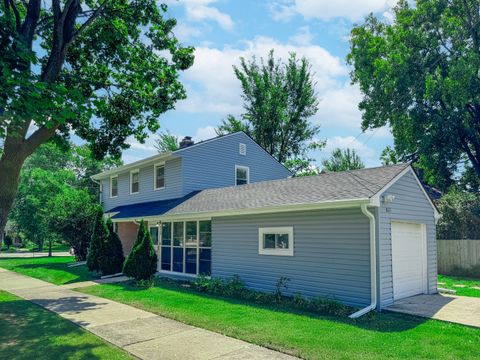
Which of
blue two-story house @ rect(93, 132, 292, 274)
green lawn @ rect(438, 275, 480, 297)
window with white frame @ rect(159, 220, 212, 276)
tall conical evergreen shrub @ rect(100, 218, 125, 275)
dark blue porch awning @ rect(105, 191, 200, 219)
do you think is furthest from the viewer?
dark blue porch awning @ rect(105, 191, 200, 219)

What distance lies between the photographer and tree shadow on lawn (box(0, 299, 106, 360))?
20.4ft

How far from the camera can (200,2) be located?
1152cm

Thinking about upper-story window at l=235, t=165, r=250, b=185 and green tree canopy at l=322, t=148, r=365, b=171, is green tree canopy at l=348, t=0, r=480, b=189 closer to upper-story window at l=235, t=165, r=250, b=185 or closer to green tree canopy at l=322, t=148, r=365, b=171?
upper-story window at l=235, t=165, r=250, b=185

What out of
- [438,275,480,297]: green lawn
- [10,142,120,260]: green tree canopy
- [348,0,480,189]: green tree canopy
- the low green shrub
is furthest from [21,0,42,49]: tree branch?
[348,0,480,189]: green tree canopy

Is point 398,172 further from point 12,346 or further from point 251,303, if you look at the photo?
Answer: point 12,346

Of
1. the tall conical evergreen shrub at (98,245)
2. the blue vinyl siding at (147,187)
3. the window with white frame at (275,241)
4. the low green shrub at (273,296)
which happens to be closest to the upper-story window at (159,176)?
the blue vinyl siding at (147,187)

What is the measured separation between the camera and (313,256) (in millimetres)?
10445

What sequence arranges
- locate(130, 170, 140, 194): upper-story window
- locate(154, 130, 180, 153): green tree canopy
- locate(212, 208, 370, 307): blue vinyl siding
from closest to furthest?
locate(212, 208, 370, 307): blue vinyl siding → locate(130, 170, 140, 194): upper-story window → locate(154, 130, 180, 153): green tree canopy

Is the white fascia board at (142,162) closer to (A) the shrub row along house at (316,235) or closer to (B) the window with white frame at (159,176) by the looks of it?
(B) the window with white frame at (159,176)

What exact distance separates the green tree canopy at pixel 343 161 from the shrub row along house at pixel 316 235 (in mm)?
27777

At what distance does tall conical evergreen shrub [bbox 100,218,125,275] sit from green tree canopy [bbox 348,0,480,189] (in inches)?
771

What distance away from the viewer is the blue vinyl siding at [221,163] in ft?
62.3

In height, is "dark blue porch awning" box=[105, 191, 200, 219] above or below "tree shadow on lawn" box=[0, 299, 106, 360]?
above

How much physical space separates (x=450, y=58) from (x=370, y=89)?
5.25 metres
